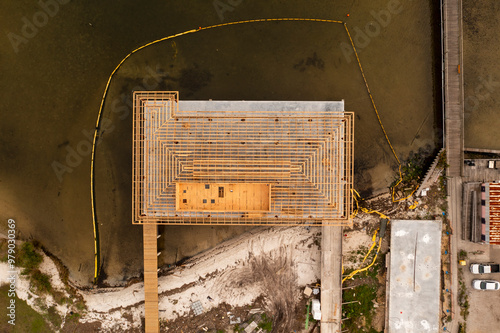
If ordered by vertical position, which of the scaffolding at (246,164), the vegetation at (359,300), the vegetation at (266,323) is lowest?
the vegetation at (266,323)

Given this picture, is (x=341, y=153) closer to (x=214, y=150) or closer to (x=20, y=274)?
(x=214, y=150)

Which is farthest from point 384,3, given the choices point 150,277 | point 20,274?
point 20,274

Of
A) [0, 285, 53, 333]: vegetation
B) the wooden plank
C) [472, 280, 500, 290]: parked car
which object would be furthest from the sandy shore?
[472, 280, 500, 290]: parked car

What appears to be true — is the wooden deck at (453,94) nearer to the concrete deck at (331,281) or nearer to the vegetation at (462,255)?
the vegetation at (462,255)

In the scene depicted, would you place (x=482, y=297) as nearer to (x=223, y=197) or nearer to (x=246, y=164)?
(x=246, y=164)

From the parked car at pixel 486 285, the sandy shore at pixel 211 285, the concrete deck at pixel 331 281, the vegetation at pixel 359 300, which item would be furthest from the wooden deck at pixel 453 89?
the sandy shore at pixel 211 285

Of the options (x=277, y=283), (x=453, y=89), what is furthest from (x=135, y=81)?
(x=453, y=89)
